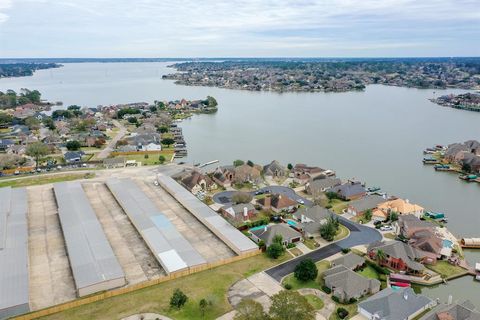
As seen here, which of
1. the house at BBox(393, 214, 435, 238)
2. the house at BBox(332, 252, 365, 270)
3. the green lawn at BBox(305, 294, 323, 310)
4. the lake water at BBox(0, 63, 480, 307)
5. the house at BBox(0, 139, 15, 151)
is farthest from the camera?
the house at BBox(0, 139, 15, 151)

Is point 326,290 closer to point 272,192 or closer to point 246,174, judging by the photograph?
point 272,192

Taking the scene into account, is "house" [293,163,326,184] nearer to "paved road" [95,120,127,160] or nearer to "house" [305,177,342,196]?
"house" [305,177,342,196]

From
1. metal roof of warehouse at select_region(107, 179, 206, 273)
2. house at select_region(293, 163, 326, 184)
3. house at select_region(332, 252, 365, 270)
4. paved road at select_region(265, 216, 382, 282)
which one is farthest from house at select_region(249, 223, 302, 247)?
house at select_region(293, 163, 326, 184)

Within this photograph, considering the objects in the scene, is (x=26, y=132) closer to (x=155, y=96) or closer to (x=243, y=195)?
(x=243, y=195)

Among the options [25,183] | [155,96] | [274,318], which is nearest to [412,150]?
[274,318]

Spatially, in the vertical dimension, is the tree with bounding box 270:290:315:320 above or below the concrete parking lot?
above
